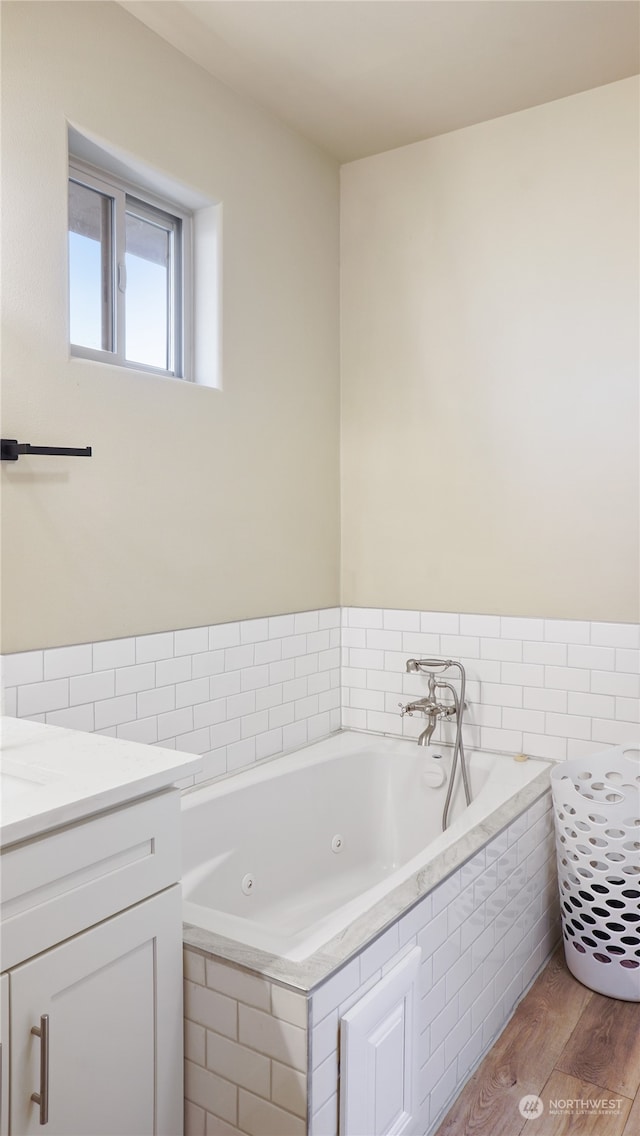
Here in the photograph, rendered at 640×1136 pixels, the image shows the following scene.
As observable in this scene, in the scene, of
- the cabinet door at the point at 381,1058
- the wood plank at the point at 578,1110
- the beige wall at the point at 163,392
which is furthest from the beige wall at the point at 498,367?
the cabinet door at the point at 381,1058

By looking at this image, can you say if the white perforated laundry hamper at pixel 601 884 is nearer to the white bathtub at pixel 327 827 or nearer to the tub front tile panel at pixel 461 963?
the tub front tile panel at pixel 461 963

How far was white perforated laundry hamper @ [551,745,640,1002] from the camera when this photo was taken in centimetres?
228

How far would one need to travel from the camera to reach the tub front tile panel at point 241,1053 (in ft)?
4.54

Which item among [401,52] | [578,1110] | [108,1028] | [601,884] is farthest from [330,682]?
[401,52]

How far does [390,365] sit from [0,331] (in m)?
1.68

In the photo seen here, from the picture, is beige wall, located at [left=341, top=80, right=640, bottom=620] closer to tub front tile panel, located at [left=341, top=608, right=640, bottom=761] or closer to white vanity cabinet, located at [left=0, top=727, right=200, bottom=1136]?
tub front tile panel, located at [left=341, top=608, right=640, bottom=761]

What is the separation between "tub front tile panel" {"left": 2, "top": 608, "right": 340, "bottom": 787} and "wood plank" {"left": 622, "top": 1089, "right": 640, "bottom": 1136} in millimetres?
1445

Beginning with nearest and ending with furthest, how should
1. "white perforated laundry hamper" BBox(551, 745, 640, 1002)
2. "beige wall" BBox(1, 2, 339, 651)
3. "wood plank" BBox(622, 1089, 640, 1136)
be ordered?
"wood plank" BBox(622, 1089, 640, 1136) → "beige wall" BBox(1, 2, 339, 651) → "white perforated laundry hamper" BBox(551, 745, 640, 1002)

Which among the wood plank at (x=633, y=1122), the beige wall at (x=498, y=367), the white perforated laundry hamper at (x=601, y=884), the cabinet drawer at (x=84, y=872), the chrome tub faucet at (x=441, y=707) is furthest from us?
the chrome tub faucet at (x=441, y=707)

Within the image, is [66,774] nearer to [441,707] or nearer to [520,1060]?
[520,1060]

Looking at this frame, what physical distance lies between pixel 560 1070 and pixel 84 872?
148 cm

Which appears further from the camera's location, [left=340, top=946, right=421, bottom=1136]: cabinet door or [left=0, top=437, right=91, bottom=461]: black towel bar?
[left=0, top=437, right=91, bottom=461]: black towel bar

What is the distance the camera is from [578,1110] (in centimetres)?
187

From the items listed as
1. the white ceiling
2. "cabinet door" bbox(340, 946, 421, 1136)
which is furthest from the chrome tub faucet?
the white ceiling
